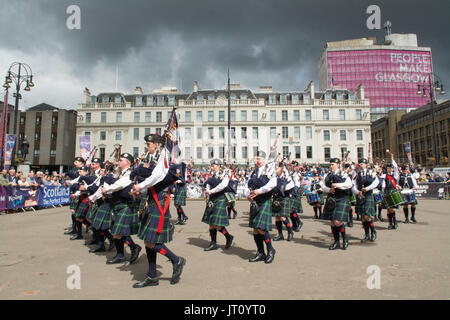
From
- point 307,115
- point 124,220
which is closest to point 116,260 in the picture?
point 124,220

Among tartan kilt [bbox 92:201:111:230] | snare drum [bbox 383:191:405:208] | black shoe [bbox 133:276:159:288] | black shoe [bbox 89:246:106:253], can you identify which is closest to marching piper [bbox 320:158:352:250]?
snare drum [bbox 383:191:405:208]

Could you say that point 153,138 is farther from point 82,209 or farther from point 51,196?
point 51,196

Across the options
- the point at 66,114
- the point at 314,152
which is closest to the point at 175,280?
the point at 314,152

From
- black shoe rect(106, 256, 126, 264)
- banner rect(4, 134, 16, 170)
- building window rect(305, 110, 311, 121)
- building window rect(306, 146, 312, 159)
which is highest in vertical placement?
building window rect(305, 110, 311, 121)

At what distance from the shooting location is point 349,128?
49375mm

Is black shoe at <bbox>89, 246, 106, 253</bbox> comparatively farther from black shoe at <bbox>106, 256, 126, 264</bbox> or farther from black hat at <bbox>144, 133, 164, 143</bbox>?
black hat at <bbox>144, 133, 164, 143</bbox>

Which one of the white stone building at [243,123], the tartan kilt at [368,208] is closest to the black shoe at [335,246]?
the tartan kilt at [368,208]

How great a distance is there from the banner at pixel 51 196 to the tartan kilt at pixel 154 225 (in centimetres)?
1390

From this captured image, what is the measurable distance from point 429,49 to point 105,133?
97.3 m

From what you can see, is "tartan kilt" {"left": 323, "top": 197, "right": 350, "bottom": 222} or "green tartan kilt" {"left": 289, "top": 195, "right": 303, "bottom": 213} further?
"green tartan kilt" {"left": 289, "top": 195, "right": 303, "bottom": 213}

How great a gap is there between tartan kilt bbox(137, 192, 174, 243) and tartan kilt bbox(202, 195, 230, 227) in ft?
7.02

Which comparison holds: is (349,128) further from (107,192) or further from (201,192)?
(107,192)

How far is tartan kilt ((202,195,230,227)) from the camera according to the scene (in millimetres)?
6035

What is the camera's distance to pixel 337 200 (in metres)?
5.98
